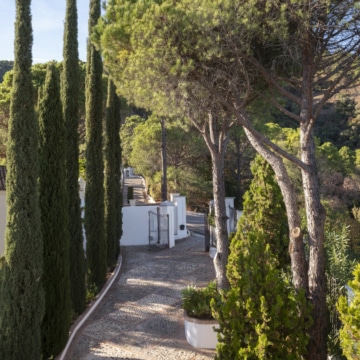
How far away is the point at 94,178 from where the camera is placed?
1066 cm

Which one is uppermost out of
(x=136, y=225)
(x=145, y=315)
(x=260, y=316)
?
(x=136, y=225)

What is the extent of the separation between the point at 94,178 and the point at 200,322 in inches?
210

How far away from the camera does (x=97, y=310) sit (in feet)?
30.2

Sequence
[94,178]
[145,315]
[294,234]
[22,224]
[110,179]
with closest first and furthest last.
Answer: [22,224] < [294,234] < [145,315] < [94,178] < [110,179]

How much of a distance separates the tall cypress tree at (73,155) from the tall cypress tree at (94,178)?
1.15m

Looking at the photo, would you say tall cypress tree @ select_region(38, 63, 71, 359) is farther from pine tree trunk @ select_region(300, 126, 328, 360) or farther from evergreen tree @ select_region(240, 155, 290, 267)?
pine tree trunk @ select_region(300, 126, 328, 360)

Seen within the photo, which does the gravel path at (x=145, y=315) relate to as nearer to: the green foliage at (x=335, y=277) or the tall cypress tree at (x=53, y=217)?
the tall cypress tree at (x=53, y=217)

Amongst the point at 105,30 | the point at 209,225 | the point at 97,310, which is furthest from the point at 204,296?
the point at 209,225

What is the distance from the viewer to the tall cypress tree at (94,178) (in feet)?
34.7

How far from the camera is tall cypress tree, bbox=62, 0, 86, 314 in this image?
8.91m

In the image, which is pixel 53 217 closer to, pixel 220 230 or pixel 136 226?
pixel 220 230

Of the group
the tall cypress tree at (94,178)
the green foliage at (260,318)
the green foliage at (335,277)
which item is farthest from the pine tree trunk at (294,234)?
the tall cypress tree at (94,178)

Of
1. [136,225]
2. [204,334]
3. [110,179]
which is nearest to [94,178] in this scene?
[110,179]

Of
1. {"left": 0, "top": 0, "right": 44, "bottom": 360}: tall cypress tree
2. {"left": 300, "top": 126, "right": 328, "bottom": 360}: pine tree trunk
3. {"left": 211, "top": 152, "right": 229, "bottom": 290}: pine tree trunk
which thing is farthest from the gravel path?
{"left": 300, "top": 126, "right": 328, "bottom": 360}: pine tree trunk
